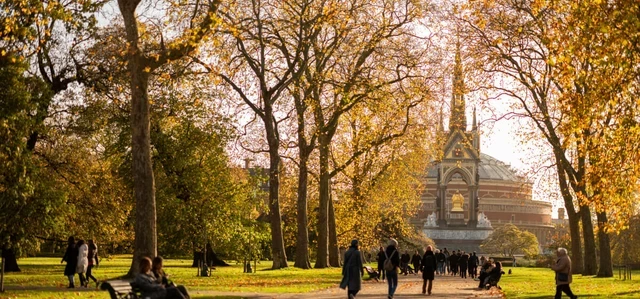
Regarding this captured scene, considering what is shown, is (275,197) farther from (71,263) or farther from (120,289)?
(120,289)

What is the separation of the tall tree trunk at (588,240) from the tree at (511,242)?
54.1 metres

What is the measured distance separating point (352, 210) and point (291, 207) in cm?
1089

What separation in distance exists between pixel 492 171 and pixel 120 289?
133419mm

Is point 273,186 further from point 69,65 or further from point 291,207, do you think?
point 291,207

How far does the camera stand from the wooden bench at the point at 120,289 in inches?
646

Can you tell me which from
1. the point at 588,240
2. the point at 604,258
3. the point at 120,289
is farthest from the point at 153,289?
the point at 588,240

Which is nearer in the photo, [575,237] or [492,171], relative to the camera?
[575,237]

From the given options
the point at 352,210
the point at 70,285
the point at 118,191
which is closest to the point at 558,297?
the point at 70,285

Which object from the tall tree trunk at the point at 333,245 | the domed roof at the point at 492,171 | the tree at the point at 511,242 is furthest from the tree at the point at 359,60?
the domed roof at the point at 492,171

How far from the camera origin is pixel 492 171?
147 m

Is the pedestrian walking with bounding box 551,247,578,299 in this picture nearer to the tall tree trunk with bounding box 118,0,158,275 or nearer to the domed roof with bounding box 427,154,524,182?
the tall tree trunk with bounding box 118,0,158,275

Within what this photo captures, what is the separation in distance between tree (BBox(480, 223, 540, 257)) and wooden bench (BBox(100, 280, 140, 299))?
86551 mm

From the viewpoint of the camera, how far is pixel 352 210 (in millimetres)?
57125

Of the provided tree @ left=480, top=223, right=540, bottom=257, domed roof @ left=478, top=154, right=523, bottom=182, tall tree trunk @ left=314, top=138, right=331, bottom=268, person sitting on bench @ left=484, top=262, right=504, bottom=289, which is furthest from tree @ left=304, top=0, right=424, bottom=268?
domed roof @ left=478, top=154, right=523, bottom=182
